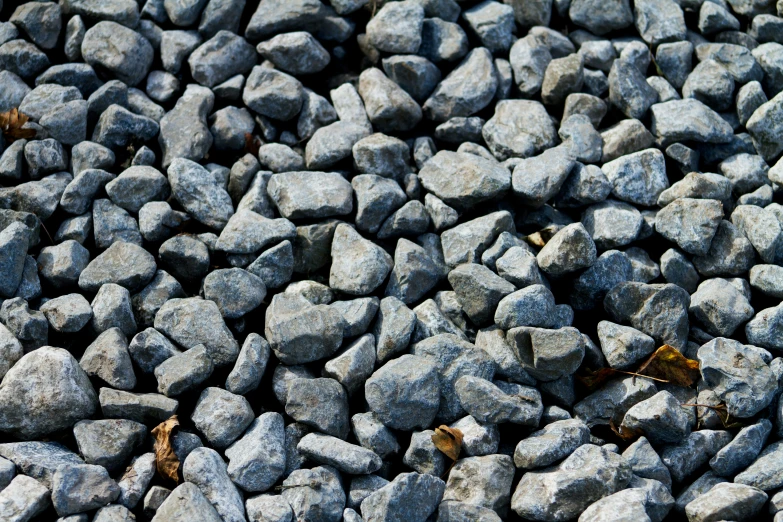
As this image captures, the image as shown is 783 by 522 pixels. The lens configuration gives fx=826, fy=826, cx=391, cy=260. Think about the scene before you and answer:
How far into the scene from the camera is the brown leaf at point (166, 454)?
228cm

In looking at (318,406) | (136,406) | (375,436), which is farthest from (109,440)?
(375,436)

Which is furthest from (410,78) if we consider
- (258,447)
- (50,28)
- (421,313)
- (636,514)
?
(636,514)

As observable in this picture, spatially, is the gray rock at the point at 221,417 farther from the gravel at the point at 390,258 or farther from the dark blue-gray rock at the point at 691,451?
the dark blue-gray rock at the point at 691,451

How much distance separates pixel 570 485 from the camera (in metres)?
2.24

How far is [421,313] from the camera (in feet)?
8.89

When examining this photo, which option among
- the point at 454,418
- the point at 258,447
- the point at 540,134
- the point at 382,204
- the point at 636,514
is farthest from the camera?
the point at 540,134

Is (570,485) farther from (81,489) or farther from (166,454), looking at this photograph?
(81,489)

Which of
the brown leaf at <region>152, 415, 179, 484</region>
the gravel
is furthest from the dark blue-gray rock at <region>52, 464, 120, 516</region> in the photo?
the brown leaf at <region>152, 415, 179, 484</region>

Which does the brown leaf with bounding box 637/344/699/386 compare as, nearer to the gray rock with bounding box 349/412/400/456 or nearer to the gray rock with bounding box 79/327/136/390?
the gray rock with bounding box 349/412/400/456

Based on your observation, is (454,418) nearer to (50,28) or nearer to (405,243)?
(405,243)

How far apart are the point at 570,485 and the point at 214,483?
0.96m

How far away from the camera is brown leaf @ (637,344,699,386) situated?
8.46ft

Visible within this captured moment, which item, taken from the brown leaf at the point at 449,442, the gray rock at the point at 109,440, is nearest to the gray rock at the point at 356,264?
the brown leaf at the point at 449,442

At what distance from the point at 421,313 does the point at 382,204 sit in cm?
43
